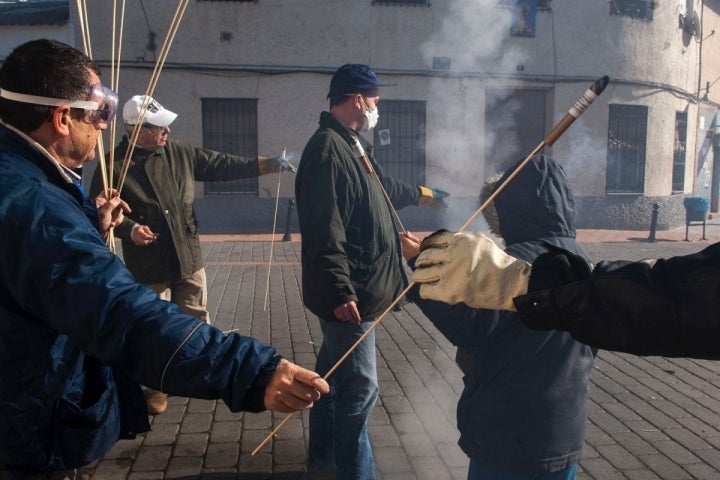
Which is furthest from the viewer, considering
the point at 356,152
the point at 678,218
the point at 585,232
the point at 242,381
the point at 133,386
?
the point at 678,218

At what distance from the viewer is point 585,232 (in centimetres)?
1427

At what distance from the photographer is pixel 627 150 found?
15266mm

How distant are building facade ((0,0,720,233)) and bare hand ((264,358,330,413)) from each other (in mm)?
12062

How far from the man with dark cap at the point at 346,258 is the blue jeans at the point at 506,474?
770 mm

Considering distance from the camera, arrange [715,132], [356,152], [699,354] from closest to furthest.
→ [699,354] → [356,152] → [715,132]

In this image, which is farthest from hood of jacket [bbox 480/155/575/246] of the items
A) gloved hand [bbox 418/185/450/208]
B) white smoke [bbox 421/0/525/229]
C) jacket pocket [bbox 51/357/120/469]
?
white smoke [bbox 421/0/525/229]

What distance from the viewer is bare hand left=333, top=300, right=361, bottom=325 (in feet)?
9.21

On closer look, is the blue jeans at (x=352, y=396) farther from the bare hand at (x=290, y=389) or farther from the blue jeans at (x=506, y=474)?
the bare hand at (x=290, y=389)

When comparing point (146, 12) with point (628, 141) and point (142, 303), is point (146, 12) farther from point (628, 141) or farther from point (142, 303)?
point (142, 303)

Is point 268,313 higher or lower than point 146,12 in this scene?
lower

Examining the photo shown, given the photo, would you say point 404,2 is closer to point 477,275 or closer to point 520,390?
point 520,390

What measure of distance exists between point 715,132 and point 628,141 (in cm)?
551

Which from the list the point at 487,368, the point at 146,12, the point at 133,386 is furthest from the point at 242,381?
the point at 146,12

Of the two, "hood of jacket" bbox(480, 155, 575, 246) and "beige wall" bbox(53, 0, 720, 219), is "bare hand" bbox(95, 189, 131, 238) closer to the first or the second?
"hood of jacket" bbox(480, 155, 575, 246)
